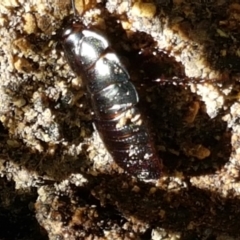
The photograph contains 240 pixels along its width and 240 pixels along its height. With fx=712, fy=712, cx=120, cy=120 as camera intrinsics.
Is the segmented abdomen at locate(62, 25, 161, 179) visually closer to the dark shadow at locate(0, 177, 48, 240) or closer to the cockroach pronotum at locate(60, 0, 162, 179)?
the cockroach pronotum at locate(60, 0, 162, 179)

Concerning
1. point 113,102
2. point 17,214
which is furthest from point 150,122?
point 17,214

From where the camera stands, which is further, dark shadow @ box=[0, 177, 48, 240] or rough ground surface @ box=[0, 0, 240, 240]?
dark shadow @ box=[0, 177, 48, 240]

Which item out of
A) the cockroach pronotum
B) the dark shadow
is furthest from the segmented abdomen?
the dark shadow

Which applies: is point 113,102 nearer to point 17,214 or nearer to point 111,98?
point 111,98

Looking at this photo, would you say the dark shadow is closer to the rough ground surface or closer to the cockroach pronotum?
the rough ground surface

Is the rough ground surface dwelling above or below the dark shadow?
above

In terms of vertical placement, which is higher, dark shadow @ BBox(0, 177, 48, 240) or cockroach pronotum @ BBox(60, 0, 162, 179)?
cockroach pronotum @ BBox(60, 0, 162, 179)

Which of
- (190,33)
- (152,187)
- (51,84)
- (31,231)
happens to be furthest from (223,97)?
(31,231)

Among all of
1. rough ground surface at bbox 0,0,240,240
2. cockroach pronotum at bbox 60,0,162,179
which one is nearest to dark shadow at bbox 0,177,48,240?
rough ground surface at bbox 0,0,240,240
